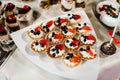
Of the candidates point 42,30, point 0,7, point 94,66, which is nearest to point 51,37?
point 42,30

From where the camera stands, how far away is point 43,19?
4.74ft

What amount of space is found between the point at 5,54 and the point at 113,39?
0.64 m

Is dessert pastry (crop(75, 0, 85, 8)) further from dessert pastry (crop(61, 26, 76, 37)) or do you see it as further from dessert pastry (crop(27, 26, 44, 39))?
dessert pastry (crop(27, 26, 44, 39))

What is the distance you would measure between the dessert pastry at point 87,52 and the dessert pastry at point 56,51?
0.34 feet

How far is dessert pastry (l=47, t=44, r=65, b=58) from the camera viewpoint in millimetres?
1199

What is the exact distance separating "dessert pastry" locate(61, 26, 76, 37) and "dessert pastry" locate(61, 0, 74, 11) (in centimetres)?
A: 17

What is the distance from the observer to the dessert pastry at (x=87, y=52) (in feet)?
3.88

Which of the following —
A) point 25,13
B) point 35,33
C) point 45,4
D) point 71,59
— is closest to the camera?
point 71,59

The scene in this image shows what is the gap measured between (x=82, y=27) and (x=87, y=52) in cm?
19

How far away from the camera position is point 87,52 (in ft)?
3.93

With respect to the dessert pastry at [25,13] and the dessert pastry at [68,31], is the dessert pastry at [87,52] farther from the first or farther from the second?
the dessert pastry at [25,13]

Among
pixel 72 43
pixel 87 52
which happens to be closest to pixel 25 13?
pixel 72 43

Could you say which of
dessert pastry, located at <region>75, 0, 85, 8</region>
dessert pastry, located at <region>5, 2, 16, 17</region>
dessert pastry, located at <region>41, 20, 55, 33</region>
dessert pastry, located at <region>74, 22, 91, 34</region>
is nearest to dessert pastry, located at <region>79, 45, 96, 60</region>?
dessert pastry, located at <region>74, 22, 91, 34</region>

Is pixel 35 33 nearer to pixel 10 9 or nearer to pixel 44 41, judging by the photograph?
pixel 44 41
